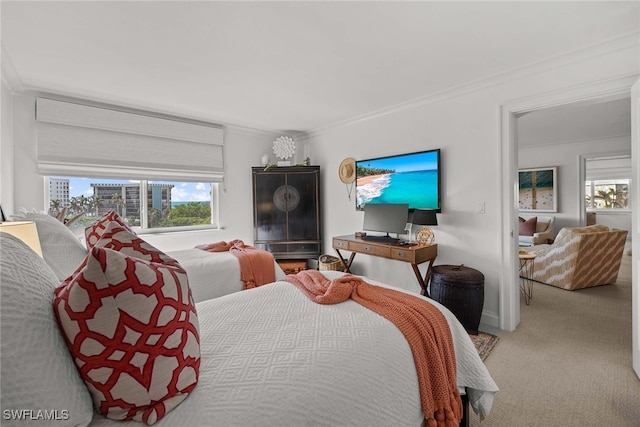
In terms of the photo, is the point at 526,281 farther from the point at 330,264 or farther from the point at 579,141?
the point at 579,141

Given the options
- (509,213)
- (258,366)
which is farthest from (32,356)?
(509,213)

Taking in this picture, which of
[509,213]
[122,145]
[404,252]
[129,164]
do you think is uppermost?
[122,145]

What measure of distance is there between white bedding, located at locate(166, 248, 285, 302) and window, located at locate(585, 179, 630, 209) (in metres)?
9.19

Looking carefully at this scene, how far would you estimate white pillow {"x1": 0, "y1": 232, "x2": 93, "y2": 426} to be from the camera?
600 millimetres

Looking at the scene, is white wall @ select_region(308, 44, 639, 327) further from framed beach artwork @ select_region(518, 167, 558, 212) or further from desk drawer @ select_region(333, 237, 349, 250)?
framed beach artwork @ select_region(518, 167, 558, 212)

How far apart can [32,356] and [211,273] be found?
7.15 ft

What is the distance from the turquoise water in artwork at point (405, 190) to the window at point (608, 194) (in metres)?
7.22

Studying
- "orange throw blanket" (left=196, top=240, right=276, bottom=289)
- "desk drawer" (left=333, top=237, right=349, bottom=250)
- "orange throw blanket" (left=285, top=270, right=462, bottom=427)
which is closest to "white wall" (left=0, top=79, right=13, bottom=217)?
"orange throw blanket" (left=196, top=240, right=276, bottom=289)

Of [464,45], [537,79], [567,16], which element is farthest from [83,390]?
[537,79]

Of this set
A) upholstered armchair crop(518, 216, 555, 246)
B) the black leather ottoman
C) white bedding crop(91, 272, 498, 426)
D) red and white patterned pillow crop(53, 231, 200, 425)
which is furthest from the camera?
upholstered armchair crop(518, 216, 555, 246)

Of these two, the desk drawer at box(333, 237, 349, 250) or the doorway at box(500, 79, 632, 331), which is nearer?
the doorway at box(500, 79, 632, 331)

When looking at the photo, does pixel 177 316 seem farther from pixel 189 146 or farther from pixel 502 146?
pixel 189 146

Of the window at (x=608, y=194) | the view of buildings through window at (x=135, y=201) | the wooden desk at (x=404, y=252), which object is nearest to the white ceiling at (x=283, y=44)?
the view of buildings through window at (x=135, y=201)

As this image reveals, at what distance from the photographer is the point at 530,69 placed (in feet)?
8.47
